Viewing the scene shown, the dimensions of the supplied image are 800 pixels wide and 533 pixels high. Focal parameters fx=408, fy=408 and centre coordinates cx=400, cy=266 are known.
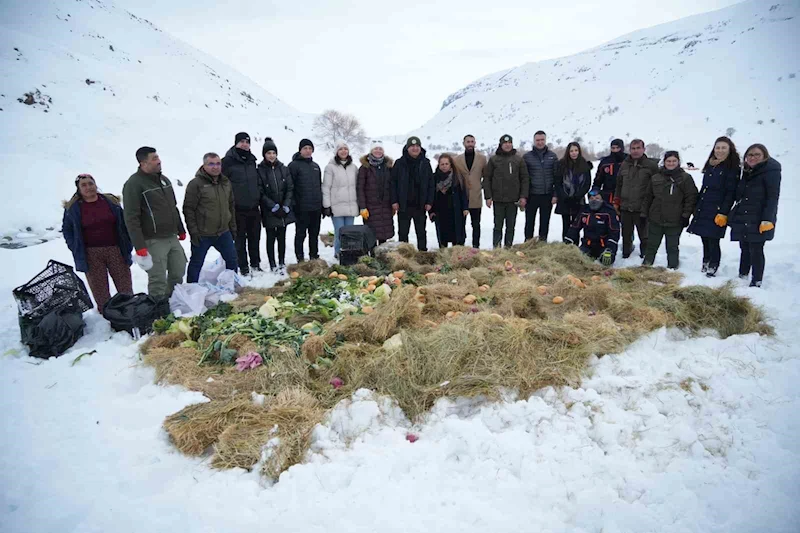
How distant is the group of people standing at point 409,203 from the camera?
4648 mm

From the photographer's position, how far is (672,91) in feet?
122

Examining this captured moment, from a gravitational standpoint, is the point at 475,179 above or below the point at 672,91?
below

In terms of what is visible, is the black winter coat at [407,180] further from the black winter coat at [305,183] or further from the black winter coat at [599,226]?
the black winter coat at [599,226]

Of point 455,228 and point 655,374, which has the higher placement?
point 455,228

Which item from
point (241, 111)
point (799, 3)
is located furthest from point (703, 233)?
point (799, 3)

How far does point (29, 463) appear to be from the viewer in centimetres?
259

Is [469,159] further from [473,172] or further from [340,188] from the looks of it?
[340,188]

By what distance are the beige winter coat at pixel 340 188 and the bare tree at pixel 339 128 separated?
1010 inches

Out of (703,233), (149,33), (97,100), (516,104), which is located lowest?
(703,233)

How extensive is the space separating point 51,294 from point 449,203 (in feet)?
17.5

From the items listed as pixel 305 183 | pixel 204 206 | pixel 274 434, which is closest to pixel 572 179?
pixel 305 183

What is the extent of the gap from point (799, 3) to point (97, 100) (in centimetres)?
6477

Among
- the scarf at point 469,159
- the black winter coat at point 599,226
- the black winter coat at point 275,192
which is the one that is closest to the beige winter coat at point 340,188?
the black winter coat at point 275,192

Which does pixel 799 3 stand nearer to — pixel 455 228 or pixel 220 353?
pixel 455 228
